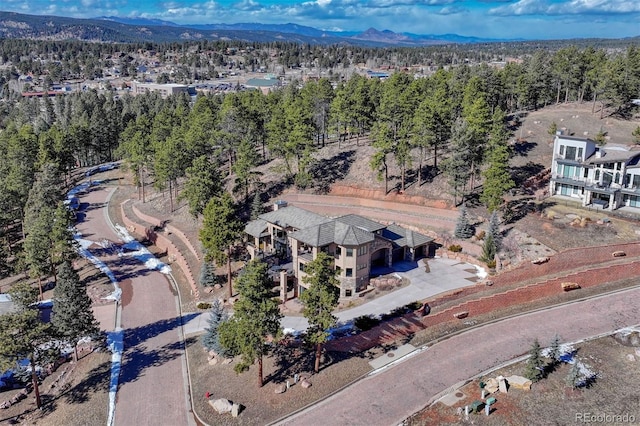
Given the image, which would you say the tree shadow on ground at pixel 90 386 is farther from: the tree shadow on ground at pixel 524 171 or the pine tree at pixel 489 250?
the tree shadow on ground at pixel 524 171

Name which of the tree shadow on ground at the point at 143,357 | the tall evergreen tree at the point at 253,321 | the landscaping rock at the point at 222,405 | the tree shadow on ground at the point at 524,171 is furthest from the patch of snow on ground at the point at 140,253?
the tree shadow on ground at the point at 524,171

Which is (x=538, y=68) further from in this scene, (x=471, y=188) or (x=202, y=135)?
(x=202, y=135)

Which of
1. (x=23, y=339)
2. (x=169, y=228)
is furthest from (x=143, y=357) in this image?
(x=169, y=228)

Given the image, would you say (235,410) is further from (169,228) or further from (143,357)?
(169,228)

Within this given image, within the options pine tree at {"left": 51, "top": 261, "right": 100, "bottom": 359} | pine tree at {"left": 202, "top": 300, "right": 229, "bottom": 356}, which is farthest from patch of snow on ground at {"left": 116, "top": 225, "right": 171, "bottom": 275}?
pine tree at {"left": 202, "top": 300, "right": 229, "bottom": 356}

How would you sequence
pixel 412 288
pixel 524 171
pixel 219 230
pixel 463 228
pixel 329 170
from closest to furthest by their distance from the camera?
pixel 412 288 → pixel 219 230 → pixel 463 228 → pixel 524 171 → pixel 329 170
